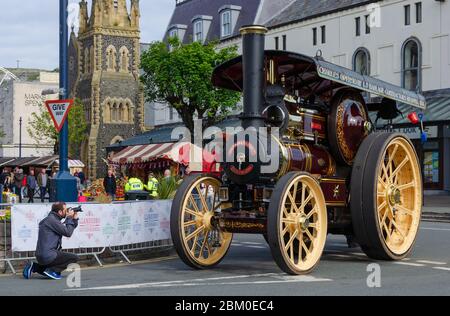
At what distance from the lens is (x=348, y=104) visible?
45.3 feet

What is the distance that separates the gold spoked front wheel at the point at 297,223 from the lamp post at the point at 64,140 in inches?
203

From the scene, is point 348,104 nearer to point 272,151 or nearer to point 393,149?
point 393,149

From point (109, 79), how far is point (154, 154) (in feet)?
110

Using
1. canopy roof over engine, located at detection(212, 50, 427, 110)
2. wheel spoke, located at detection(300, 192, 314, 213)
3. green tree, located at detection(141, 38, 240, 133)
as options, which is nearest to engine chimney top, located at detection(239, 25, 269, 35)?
canopy roof over engine, located at detection(212, 50, 427, 110)

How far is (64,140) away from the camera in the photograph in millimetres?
15891

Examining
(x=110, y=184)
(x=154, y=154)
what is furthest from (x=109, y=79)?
(x=110, y=184)

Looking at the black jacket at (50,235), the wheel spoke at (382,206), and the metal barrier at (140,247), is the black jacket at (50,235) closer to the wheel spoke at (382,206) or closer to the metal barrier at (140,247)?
the metal barrier at (140,247)

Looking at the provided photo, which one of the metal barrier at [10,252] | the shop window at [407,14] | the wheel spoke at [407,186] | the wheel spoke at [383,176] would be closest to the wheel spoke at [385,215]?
the wheel spoke at [383,176]

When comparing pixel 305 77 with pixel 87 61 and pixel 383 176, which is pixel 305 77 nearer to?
pixel 383 176

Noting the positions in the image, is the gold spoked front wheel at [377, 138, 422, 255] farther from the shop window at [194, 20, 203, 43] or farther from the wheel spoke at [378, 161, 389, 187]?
the shop window at [194, 20, 203, 43]
